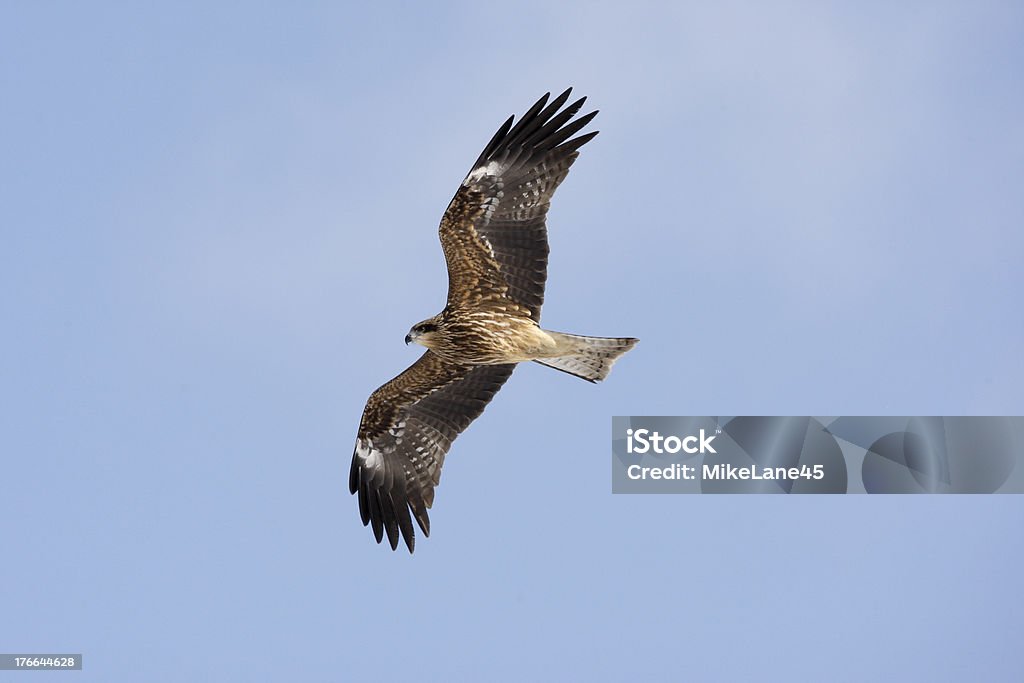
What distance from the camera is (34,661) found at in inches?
824

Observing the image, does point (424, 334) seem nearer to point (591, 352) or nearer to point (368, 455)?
point (591, 352)

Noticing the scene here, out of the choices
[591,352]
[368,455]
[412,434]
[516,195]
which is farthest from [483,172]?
[368,455]

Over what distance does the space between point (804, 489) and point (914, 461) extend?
135 cm

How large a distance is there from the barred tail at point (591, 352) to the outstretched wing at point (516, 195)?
0.68m

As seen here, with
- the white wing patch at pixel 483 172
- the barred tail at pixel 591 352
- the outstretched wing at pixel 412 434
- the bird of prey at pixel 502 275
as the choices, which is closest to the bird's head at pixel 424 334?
the bird of prey at pixel 502 275

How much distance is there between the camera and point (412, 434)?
2044 cm

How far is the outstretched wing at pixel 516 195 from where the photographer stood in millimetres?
18984

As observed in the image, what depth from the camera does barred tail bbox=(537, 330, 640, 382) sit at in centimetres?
1920

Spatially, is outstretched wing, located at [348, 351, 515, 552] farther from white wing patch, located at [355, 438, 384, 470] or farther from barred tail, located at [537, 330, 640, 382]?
barred tail, located at [537, 330, 640, 382]

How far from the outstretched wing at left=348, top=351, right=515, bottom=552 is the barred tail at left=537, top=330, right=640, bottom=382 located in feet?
3.51

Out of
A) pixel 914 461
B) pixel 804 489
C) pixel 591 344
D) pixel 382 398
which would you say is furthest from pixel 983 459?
pixel 382 398

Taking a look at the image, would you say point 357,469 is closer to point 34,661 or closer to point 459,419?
point 459,419

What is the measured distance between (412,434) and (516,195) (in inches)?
120

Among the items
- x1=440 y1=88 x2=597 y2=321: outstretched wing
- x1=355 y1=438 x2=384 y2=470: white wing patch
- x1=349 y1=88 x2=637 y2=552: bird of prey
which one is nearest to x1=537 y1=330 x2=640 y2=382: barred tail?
x1=349 y1=88 x2=637 y2=552: bird of prey
